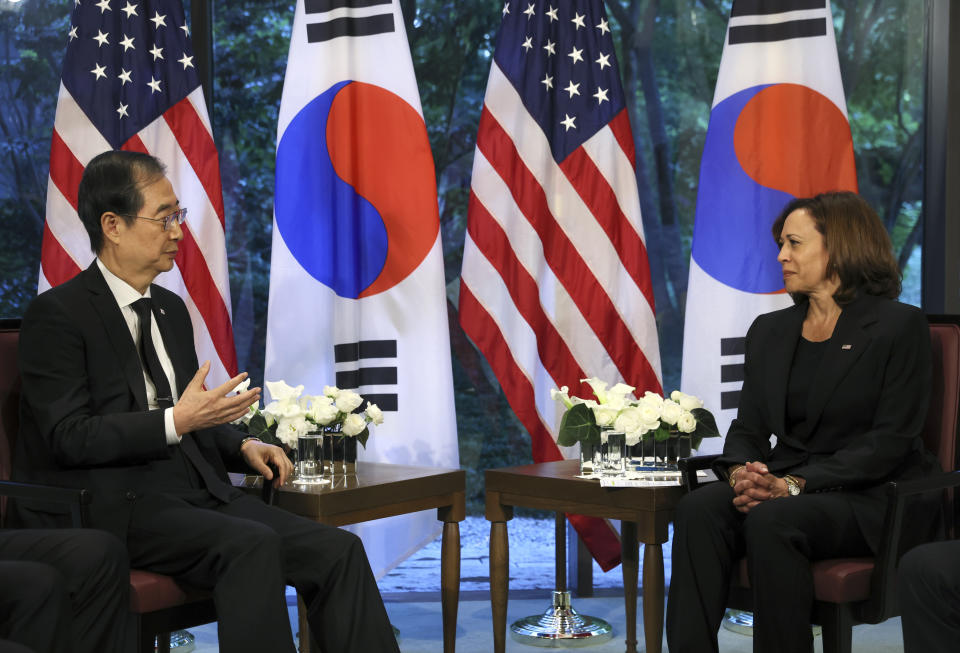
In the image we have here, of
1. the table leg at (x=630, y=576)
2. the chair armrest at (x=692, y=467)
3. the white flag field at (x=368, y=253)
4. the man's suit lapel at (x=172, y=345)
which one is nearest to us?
the man's suit lapel at (x=172, y=345)

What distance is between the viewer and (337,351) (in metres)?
3.89

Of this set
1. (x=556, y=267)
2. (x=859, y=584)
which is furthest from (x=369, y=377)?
(x=859, y=584)

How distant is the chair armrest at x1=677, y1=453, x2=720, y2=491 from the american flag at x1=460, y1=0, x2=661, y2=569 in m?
0.96

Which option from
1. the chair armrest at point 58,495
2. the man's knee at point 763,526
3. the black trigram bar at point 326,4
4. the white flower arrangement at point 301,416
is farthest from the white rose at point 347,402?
the black trigram bar at point 326,4

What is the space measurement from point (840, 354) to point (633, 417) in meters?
0.60

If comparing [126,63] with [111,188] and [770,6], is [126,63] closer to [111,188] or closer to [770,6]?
[111,188]

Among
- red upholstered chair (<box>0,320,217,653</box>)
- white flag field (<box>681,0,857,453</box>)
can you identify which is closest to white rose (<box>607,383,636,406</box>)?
white flag field (<box>681,0,857,453</box>)

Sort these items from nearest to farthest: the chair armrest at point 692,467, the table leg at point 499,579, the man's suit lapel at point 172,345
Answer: the man's suit lapel at point 172,345 → the chair armrest at point 692,467 → the table leg at point 499,579

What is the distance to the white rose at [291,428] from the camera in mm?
2958

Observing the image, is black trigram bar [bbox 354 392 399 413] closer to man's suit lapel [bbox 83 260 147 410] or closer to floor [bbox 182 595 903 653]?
floor [bbox 182 595 903 653]

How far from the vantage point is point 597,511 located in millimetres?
2951

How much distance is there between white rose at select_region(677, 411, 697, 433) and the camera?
9.68 ft

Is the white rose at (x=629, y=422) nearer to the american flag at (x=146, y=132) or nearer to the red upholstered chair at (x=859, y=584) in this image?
the red upholstered chair at (x=859, y=584)

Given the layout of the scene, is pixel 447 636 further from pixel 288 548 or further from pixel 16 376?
pixel 16 376
